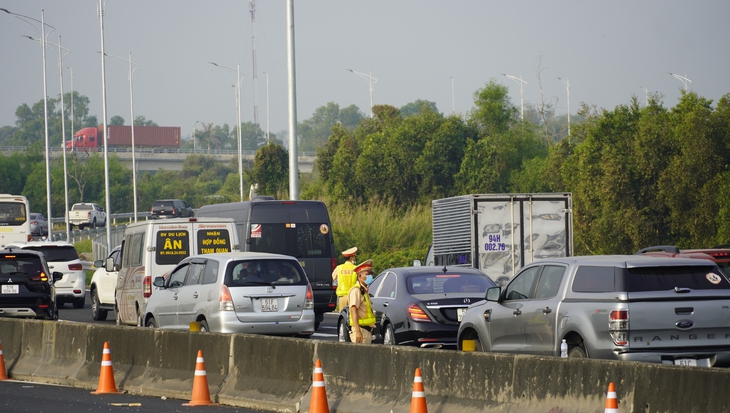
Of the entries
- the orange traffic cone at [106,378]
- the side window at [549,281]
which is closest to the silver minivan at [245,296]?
the orange traffic cone at [106,378]

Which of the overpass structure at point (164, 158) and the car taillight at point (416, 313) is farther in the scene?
the overpass structure at point (164, 158)

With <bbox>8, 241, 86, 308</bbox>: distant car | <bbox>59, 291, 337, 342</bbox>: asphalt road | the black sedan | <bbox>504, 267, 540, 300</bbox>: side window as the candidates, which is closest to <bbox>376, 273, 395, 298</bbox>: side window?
the black sedan

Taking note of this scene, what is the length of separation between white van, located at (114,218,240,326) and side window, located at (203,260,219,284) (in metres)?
3.40

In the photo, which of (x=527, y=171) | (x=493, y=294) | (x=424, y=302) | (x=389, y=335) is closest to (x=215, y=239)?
(x=389, y=335)

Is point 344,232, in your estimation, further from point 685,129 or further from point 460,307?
point 460,307

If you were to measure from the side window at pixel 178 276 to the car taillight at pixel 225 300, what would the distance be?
1.39m

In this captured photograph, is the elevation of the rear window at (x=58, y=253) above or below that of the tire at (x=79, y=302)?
above

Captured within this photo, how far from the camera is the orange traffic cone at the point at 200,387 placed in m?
11.8

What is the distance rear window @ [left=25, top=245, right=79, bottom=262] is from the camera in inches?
1133

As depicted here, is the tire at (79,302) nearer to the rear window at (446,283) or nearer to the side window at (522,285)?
the rear window at (446,283)

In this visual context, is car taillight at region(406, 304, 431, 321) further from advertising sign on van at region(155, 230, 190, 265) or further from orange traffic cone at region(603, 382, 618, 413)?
orange traffic cone at region(603, 382, 618, 413)

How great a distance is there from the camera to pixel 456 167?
56.7 m

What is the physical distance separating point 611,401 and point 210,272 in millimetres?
9525

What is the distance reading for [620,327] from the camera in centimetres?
1020
